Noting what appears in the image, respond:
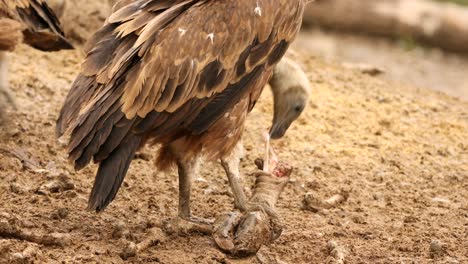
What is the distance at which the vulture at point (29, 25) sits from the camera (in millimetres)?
8508

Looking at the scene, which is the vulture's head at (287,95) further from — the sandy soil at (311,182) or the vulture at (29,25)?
the vulture at (29,25)

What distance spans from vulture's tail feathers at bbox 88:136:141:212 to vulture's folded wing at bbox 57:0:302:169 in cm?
5

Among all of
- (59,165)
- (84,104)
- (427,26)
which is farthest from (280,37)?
(427,26)

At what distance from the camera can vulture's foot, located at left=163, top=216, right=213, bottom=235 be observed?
6.92 meters

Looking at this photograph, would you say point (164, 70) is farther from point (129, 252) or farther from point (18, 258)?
point (18, 258)

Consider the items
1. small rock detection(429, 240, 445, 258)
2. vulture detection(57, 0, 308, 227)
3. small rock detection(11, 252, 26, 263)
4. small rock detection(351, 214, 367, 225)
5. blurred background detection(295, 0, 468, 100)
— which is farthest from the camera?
blurred background detection(295, 0, 468, 100)

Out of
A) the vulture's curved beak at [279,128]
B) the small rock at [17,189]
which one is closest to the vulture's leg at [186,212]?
the small rock at [17,189]

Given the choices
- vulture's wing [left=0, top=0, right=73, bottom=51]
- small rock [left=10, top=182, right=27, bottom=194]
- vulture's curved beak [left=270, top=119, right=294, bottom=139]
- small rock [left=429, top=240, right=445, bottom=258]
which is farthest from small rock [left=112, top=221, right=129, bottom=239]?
vulture's wing [left=0, top=0, right=73, bottom=51]

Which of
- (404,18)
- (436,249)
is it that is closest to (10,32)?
(436,249)

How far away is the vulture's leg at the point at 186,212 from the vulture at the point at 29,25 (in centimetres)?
205

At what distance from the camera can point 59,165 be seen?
26.6 feet

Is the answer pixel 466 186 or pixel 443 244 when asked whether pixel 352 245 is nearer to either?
pixel 443 244

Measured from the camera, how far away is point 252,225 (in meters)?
6.65

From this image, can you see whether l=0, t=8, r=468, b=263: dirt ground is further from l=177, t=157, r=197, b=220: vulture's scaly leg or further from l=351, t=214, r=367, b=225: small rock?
l=177, t=157, r=197, b=220: vulture's scaly leg
